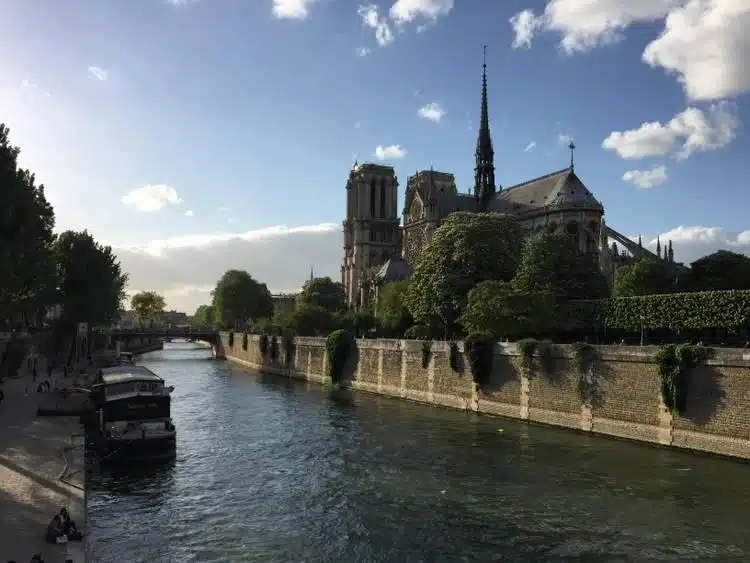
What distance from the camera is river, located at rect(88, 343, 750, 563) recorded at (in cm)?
1880

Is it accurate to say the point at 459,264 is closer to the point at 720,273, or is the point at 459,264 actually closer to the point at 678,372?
the point at 720,273

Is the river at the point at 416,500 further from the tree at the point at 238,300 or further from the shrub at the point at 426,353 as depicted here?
the tree at the point at 238,300

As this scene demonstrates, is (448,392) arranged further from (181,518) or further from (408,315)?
(181,518)

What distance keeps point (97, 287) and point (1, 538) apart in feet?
186

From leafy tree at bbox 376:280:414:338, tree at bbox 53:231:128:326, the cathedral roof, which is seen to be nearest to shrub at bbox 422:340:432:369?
leafy tree at bbox 376:280:414:338

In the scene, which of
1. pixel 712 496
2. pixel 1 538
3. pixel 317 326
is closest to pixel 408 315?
pixel 317 326

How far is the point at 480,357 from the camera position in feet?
147

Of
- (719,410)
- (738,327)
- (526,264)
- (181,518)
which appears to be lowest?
(181,518)

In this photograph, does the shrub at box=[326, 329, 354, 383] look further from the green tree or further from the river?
the river

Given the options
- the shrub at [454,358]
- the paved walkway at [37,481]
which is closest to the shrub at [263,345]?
the shrub at [454,358]

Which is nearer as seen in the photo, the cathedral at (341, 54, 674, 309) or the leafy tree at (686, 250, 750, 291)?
the leafy tree at (686, 250, 750, 291)

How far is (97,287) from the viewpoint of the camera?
68.9 m

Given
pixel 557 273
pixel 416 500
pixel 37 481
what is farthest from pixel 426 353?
pixel 37 481

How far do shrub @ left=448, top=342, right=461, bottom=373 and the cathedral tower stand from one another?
281 feet
